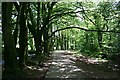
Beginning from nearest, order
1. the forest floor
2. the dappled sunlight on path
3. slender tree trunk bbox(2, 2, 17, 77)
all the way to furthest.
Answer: slender tree trunk bbox(2, 2, 17, 77), the dappled sunlight on path, the forest floor

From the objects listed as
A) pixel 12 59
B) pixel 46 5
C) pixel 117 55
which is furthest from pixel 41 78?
pixel 46 5

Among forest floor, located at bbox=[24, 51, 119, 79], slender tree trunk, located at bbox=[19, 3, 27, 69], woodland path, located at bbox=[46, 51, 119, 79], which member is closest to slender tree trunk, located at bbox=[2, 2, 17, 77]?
forest floor, located at bbox=[24, 51, 119, 79]

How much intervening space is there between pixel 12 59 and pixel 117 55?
440 inches

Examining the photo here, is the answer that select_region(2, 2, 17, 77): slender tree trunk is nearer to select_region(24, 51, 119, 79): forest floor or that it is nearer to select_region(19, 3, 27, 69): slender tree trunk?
select_region(24, 51, 119, 79): forest floor

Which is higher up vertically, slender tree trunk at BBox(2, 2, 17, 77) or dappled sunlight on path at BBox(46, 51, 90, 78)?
slender tree trunk at BBox(2, 2, 17, 77)

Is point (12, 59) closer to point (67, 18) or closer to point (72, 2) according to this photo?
point (72, 2)

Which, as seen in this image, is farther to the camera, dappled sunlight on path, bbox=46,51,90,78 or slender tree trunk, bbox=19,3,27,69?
slender tree trunk, bbox=19,3,27,69

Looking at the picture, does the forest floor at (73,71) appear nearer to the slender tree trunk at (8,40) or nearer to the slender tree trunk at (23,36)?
the slender tree trunk at (23,36)

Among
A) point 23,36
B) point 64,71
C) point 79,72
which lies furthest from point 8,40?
point 79,72

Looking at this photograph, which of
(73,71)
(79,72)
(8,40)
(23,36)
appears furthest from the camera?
(23,36)

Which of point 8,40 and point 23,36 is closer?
point 8,40

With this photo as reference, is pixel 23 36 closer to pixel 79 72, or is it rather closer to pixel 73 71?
pixel 73 71

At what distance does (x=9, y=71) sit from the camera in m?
11.7

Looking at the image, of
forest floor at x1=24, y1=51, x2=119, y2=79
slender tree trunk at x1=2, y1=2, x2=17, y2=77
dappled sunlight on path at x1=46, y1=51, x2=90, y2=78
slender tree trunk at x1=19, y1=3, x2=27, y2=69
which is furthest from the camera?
slender tree trunk at x1=19, y1=3, x2=27, y2=69
